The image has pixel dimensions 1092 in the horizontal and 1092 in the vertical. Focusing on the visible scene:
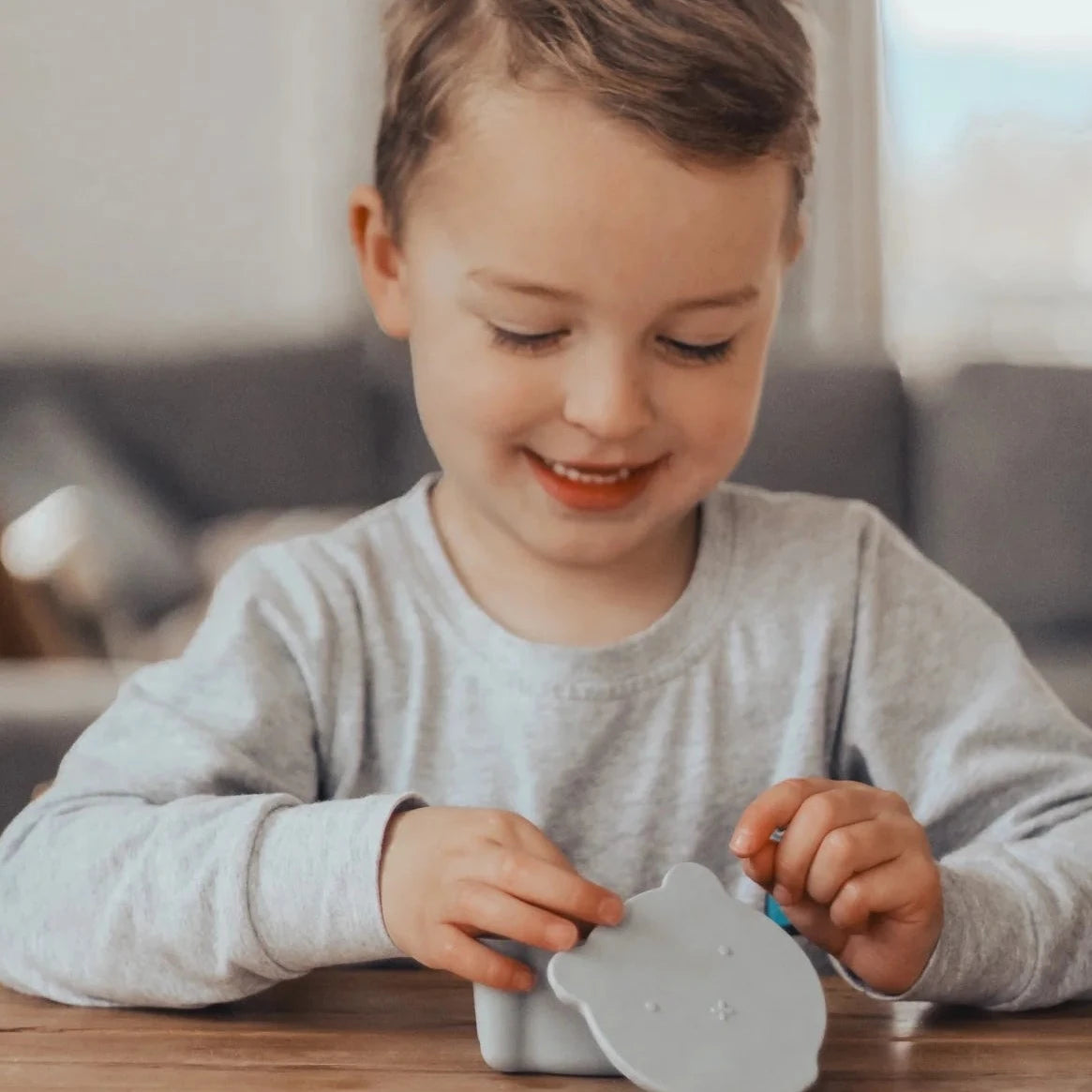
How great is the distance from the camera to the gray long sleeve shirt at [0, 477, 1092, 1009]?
2.25 ft

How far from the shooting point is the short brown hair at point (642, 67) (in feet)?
2.14

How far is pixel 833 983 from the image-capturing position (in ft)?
2.10

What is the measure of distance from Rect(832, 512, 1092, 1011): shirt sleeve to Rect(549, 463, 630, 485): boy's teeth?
0.17 m

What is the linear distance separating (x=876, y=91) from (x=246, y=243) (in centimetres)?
92

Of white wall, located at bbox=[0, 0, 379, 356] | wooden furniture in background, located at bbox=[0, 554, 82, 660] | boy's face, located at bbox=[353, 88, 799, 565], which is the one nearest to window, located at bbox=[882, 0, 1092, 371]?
white wall, located at bbox=[0, 0, 379, 356]

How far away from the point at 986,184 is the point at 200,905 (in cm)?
200

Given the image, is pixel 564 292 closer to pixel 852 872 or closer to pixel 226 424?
pixel 852 872

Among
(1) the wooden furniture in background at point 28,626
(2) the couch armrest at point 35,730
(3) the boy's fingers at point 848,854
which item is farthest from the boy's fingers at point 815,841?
(1) the wooden furniture in background at point 28,626

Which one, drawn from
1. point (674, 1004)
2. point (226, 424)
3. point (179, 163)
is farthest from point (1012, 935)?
point (179, 163)

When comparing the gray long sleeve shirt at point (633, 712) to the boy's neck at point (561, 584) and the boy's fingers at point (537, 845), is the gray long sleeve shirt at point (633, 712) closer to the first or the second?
the boy's neck at point (561, 584)

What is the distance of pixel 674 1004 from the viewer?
500 mm

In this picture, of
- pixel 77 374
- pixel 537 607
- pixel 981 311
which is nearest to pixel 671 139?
pixel 537 607

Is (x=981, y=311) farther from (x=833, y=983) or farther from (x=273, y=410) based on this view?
(x=833, y=983)

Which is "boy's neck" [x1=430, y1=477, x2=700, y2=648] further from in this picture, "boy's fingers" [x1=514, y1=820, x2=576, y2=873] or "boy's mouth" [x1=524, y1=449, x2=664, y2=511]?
"boy's fingers" [x1=514, y1=820, x2=576, y2=873]
